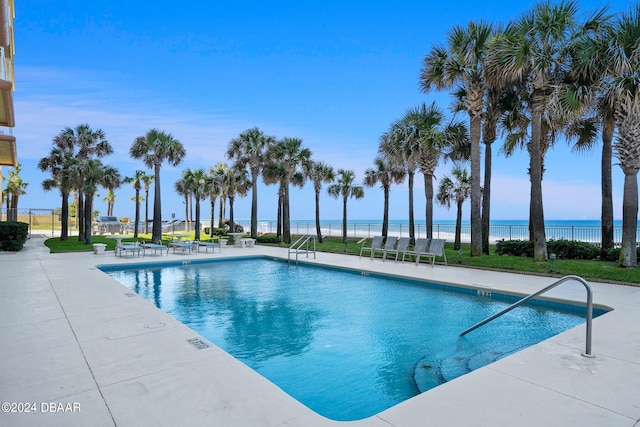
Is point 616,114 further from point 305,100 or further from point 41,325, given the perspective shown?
point 305,100

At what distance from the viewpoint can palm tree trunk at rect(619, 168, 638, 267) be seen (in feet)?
32.0

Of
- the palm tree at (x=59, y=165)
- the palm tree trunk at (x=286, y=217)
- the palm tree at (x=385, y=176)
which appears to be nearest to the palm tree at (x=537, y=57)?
the palm tree at (x=385, y=176)

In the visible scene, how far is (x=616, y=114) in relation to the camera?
32.3ft

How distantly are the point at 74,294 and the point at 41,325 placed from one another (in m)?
2.32

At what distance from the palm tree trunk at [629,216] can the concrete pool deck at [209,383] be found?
5395mm

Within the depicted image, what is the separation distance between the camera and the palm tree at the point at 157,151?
23188mm

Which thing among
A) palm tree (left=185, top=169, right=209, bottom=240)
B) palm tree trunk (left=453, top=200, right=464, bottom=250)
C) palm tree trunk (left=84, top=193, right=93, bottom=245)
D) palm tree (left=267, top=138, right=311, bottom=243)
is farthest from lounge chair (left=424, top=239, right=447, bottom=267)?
palm tree (left=185, top=169, right=209, bottom=240)

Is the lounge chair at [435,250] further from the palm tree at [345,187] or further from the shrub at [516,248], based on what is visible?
the palm tree at [345,187]

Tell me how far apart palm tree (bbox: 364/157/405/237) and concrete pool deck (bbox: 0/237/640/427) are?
19324 mm

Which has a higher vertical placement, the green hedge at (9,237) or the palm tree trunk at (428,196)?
the palm tree trunk at (428,196)

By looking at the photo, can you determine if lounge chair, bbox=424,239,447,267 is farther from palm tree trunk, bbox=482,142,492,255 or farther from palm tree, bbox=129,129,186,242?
palm tree, bbox=129,129,186,242

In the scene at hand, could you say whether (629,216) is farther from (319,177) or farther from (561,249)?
(319,177)

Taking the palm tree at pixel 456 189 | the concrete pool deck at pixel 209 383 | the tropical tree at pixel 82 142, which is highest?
the tropical tree at pixel 82 142

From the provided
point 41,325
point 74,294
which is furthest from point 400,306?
point 74,294
